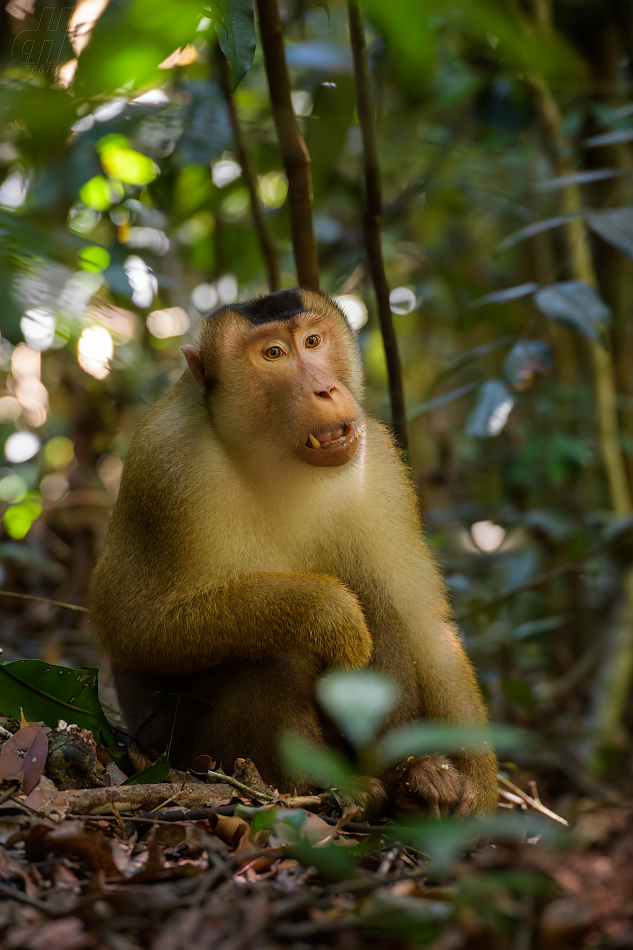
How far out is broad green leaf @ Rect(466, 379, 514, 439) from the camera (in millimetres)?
4023

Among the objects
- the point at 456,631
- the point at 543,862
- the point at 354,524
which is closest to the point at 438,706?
the point at 456,631

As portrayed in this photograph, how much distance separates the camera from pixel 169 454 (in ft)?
10.5

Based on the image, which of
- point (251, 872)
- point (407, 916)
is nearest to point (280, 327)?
point (251, 872)

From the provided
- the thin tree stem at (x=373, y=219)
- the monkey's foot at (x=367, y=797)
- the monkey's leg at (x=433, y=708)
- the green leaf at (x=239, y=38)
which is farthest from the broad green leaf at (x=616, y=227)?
the monkey's foot at (x=367, y=797)

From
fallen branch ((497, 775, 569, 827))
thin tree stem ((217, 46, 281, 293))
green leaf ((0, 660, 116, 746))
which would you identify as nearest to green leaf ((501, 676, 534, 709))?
fallen branch ((497, 775, 569, 827))

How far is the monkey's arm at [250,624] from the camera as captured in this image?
113 inches

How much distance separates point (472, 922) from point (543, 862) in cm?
20

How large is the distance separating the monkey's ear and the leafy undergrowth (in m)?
1.46

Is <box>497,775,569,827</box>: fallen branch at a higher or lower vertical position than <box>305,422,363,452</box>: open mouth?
lower

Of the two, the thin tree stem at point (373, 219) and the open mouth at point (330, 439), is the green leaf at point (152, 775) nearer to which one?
the open mouth at point (330, 439)

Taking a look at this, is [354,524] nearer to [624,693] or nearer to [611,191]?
[624,693]

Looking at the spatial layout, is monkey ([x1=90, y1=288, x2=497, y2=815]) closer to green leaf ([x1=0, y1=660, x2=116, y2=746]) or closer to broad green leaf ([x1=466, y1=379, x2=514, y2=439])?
green leaf ([x1=0, y1=660, x2=116, y2=746])

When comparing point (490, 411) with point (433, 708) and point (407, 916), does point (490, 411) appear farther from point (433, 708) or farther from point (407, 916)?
point (407, 916)

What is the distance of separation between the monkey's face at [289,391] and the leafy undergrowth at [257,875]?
1.17 m
